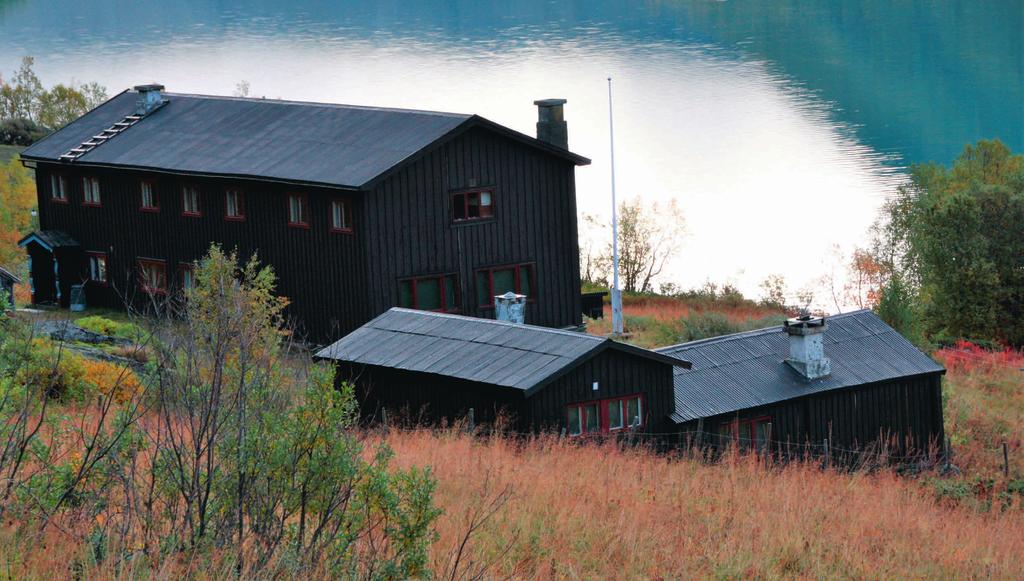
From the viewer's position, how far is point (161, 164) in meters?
36.3

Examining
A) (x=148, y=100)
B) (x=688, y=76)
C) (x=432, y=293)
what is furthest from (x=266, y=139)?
(x=688, y=76)

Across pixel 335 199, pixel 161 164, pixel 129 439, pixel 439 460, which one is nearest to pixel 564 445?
pixel 439 460

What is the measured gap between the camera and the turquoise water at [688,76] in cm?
7738

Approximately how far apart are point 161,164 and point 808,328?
19.4 m

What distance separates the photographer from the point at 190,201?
3616cm

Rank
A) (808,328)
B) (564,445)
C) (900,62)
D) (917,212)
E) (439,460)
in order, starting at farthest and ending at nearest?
(900,62) → (917,212) → (808,328) → (564,445) → (439,460)

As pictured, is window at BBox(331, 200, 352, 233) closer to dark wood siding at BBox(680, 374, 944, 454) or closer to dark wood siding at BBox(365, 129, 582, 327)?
dark wood siding at BBox(365, 129, 582, 327)

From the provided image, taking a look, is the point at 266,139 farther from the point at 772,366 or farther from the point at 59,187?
the point at 772,366

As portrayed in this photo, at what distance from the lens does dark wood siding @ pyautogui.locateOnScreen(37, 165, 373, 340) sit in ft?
106

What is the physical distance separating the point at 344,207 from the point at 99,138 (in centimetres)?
1175

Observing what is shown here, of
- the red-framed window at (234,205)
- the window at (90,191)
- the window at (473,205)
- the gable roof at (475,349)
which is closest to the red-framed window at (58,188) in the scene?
the window at (90,191)

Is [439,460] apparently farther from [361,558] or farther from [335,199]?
[335,199]

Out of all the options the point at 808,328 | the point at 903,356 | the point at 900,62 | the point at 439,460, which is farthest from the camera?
the point at 900,62

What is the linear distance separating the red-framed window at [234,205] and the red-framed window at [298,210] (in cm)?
182
